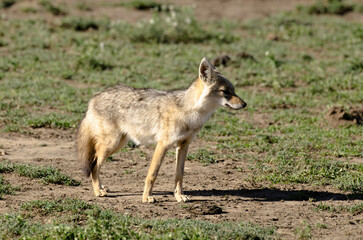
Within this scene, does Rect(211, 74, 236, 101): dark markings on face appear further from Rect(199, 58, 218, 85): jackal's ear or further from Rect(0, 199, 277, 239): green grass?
Rect(0, 199, 277, 239): green grass

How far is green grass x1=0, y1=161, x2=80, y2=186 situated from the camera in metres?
8.27

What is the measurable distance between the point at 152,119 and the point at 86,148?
1106 millimetres

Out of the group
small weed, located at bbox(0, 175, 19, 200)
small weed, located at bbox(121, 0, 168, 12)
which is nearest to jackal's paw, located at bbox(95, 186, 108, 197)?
small weed, located at bbox(0, 175, 19, 200)

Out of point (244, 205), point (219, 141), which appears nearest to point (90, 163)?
point (244, 205)

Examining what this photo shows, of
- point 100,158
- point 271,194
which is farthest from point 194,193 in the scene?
point 100,158

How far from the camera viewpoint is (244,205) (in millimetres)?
7641

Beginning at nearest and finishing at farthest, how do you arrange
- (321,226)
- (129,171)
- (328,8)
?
(321,226)
(129,171)
(328,8)

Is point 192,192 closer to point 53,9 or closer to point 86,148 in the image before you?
point 86,148

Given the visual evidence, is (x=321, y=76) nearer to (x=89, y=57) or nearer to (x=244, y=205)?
(x=89, y=57)

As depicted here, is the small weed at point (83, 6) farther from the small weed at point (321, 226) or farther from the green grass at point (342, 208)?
the small weed at point (321, 226)

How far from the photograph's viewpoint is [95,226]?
616cm

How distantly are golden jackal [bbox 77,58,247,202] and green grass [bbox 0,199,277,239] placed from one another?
0.98m

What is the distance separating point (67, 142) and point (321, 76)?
23.3 feet

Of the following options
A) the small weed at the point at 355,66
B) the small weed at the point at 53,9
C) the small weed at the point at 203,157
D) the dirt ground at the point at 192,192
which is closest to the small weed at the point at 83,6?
the small weed at the point at 53,9
